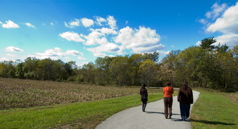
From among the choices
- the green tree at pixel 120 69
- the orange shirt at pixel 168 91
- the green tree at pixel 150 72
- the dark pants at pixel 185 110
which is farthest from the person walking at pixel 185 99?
the green tree at pixel 120 69

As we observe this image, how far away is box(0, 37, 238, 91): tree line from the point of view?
45625 mm

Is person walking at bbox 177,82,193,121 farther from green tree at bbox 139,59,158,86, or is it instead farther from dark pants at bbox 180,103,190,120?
green tree at bbox 139,59,158,86

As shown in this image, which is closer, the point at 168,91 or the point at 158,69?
the point at 168,91

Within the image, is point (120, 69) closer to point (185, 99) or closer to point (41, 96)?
point (41, 96)

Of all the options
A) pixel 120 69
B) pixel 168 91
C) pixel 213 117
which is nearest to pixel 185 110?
pixel 168 91

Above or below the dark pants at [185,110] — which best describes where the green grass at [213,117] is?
below

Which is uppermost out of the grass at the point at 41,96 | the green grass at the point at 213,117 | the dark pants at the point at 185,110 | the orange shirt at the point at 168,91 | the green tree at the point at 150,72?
the green tree at the point at 150,72

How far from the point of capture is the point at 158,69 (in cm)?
5962

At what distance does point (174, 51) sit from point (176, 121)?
6139cm

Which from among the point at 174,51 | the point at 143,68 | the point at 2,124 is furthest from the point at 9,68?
the point at 2,124

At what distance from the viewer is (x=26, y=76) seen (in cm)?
7938

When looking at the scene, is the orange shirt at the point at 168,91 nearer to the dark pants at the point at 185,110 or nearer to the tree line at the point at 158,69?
the dark pants at the point at 185,110

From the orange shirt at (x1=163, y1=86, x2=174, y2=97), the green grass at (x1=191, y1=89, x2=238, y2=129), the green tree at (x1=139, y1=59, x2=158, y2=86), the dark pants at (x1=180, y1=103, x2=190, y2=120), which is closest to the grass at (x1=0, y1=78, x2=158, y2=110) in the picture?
the orange shirt at (x1=163, y1=86, x2=174, y2=97)

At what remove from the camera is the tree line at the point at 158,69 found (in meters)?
45.6
